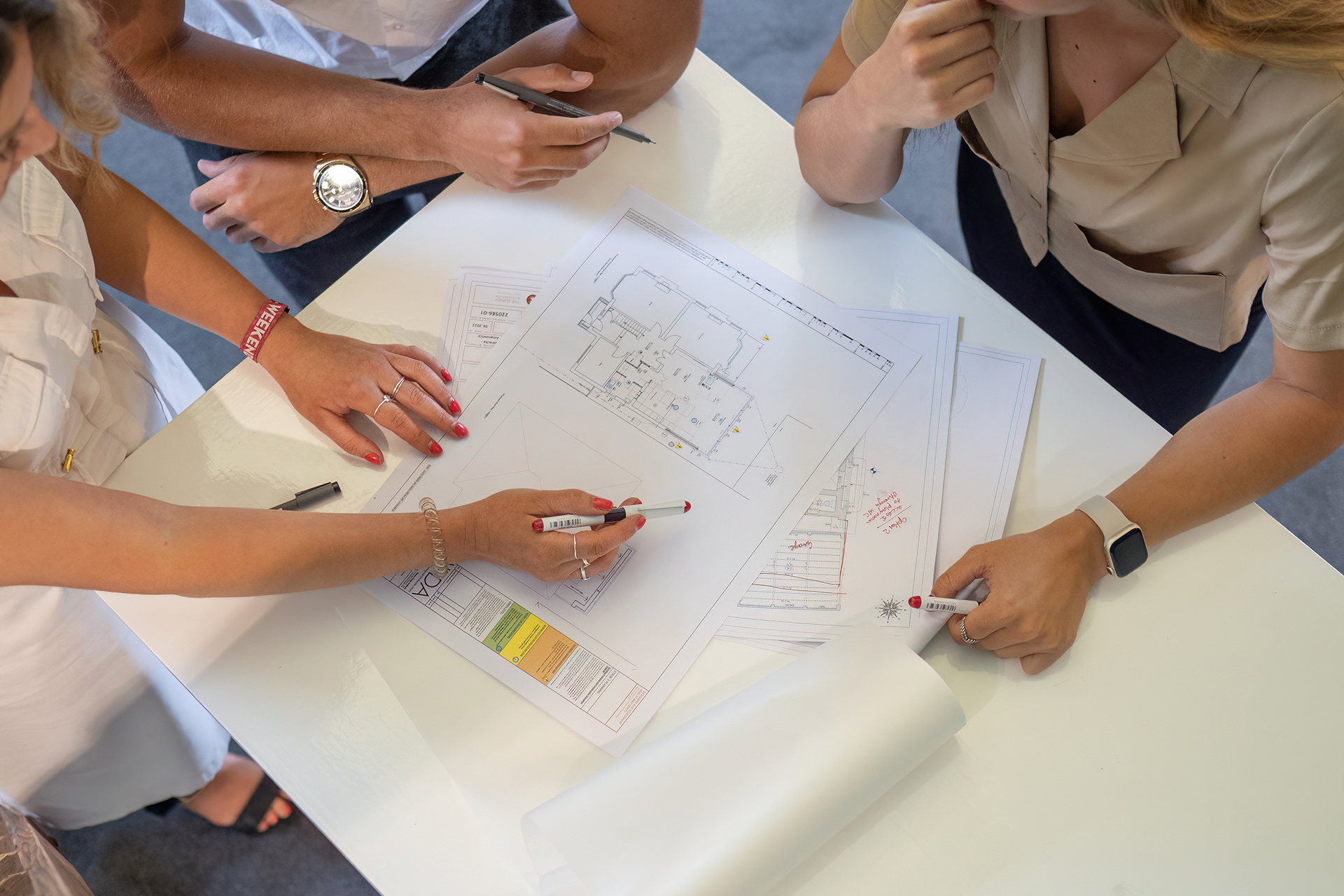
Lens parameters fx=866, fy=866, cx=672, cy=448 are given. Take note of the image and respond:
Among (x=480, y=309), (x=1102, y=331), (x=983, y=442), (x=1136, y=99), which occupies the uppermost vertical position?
(x=1136, y=99)

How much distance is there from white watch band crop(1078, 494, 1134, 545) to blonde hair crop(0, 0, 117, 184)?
3.72 ft

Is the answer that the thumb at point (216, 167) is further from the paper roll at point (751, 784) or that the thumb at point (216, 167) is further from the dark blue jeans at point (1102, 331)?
the dark blue jeans at point (1102, 331)

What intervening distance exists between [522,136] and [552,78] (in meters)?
0.12

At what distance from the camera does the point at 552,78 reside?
3.82 ft

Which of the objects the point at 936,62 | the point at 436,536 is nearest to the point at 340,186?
the point at 436,536

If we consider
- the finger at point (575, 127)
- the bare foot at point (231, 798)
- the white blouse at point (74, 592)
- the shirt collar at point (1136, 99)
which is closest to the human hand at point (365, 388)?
the white blouse at point (74, 592)

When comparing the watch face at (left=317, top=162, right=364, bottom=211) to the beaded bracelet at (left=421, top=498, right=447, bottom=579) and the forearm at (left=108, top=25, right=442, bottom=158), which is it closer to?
the forearm at (left=108, top=25, right=442, bottom=158)

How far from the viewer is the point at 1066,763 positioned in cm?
89

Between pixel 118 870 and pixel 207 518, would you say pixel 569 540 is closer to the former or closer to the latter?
pixel 207 518

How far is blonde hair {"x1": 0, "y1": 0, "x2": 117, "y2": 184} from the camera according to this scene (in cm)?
77

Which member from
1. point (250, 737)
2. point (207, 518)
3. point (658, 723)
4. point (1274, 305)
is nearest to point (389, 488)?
point (207, 518)

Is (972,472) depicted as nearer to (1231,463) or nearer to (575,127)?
(1231,463)

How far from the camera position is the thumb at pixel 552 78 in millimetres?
1152

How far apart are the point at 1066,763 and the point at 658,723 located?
1.38ft
